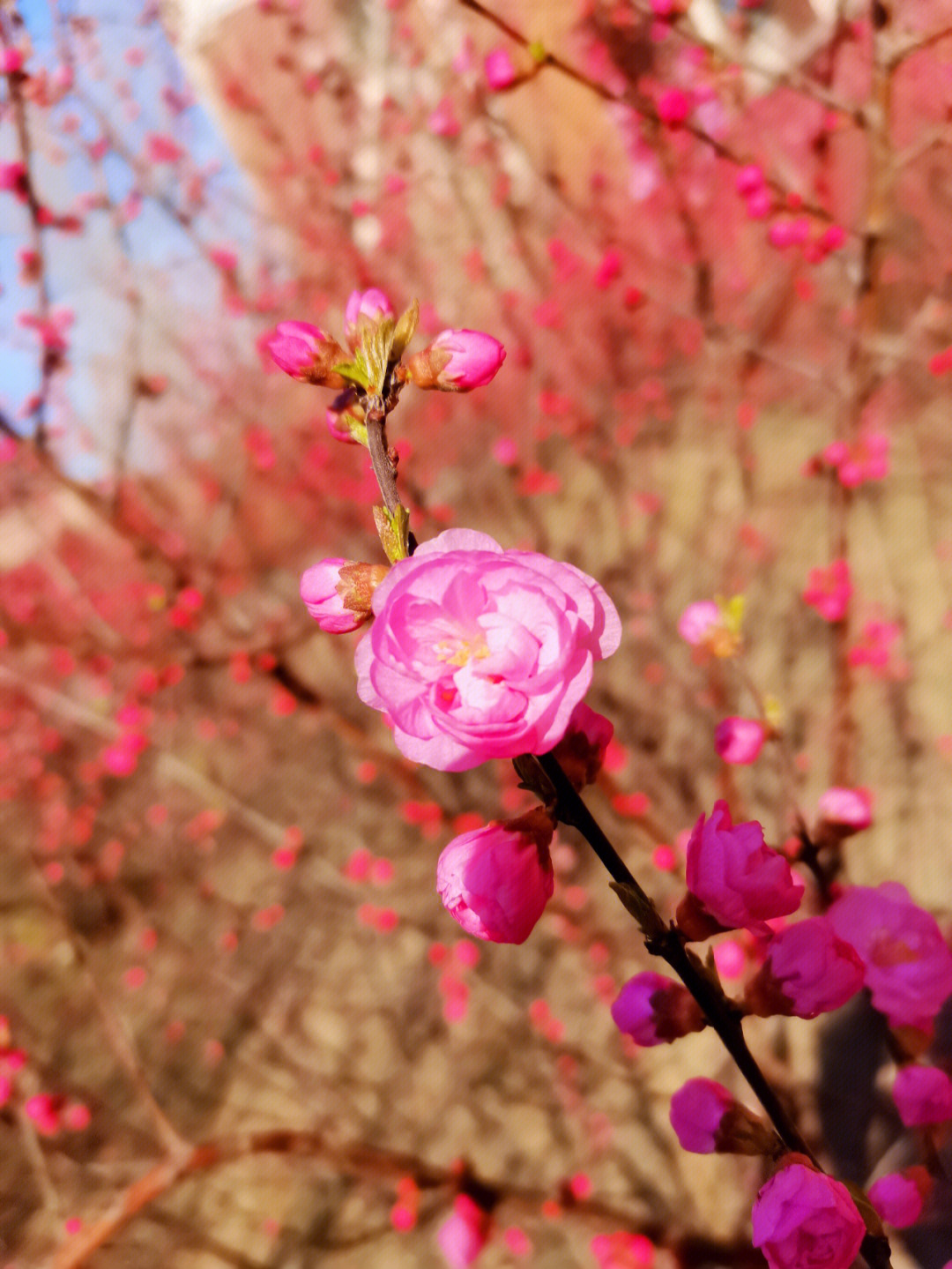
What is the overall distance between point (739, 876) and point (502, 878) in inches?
7.1

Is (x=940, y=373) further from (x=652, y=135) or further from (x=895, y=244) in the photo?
(x=652, y=135)

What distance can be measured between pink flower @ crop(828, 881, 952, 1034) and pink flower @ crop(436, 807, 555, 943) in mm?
429

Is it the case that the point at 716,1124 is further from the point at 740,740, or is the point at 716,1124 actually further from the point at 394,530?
the point at 394,530

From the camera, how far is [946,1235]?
4.55 feet

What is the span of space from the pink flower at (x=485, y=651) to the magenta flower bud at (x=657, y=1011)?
1.19 ft

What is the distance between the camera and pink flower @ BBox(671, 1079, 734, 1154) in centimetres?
70

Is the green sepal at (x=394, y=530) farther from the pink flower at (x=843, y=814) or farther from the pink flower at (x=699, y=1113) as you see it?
the pink flower at (x=843, y=814)

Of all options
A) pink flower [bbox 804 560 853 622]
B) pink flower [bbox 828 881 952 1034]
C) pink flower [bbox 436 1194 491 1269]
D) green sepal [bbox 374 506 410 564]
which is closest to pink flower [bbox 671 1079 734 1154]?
pink flower [bbox 828 881 952 1034]

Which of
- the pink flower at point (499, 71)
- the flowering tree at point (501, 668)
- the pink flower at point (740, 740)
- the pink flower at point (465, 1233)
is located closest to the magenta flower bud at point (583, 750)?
the flowering tree at point (501, 668)

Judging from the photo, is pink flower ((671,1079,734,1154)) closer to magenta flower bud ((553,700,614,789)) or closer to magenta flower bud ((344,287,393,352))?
magenta flower bud ((553,700,614,789))

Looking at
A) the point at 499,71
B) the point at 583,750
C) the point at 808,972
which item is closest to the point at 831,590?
the point at 499,71

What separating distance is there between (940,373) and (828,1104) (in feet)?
8.91

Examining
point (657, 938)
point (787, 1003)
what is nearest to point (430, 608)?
point (657, 938)

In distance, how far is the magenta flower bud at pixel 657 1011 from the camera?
2.26ft
